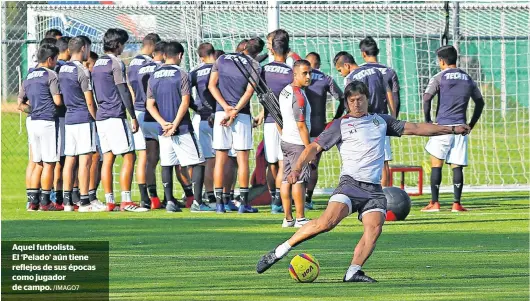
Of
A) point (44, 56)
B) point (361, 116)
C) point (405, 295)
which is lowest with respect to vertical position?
point (405, 295)

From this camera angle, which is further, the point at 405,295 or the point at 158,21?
the point at 158,21

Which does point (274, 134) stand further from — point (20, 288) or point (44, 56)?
point (20, 288)

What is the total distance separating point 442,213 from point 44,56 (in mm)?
6032

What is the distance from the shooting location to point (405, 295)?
9555mm

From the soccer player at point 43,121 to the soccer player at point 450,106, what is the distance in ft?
17.4

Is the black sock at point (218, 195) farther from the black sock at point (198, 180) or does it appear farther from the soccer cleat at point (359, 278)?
the soccer cleat at point (359, 278)

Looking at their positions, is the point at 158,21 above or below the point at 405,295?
above

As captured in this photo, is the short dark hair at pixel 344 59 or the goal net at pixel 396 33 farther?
the goal net at pixel 396 33

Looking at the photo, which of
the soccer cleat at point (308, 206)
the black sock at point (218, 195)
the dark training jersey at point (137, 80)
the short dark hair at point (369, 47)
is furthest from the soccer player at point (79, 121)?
the short dark hair at point (369, 47)

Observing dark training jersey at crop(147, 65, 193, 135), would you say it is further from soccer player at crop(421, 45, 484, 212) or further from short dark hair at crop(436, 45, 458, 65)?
short dark hair at crop(436, 45, 458, 65)

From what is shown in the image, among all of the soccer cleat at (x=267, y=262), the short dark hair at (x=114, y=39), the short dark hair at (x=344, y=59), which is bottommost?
the soccer cleat at (x=267, y=262)

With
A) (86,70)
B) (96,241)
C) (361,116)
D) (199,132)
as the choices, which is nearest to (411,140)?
(199,132)

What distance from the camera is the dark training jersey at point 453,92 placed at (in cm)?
1770

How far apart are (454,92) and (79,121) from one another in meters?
5.31
